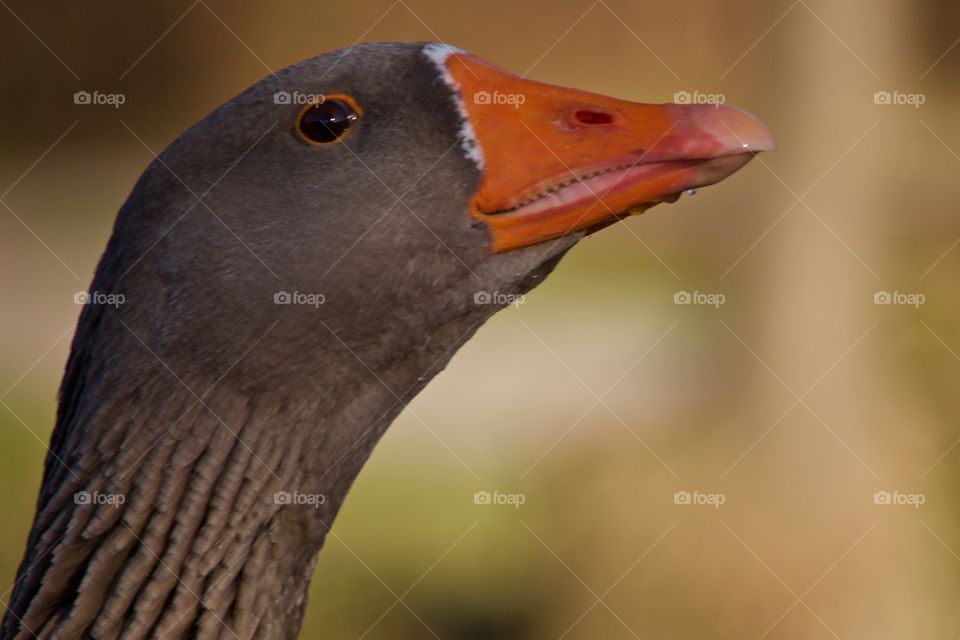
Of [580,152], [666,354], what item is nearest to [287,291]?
[580,152]

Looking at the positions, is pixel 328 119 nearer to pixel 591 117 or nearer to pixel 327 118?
pixel 327 118

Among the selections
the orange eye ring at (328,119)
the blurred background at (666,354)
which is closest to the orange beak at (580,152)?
the orange eye ring at (328,119)

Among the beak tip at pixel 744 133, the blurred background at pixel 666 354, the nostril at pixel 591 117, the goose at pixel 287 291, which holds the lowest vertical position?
the goose at pixel 287 291

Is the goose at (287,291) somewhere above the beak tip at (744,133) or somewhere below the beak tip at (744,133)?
below

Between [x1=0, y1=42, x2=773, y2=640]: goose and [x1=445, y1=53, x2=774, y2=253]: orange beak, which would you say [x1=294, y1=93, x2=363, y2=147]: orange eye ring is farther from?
[x1=445, y1=53, x2=774, y2=253]: orange beak

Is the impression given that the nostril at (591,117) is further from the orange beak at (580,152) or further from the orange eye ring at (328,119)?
the orange eye ring at (328,119)

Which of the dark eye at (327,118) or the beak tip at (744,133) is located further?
the dark eye at (327,118)

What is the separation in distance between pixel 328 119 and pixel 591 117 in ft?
1.95

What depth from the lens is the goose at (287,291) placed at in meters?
2.41

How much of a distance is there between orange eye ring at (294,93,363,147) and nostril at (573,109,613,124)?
495mm

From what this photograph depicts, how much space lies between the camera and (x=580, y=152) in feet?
8.04

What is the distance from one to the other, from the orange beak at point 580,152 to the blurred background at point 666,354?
3.26 m

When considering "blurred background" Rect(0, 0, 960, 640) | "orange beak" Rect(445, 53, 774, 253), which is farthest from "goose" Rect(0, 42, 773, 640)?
"blurred background" Rect(0, 0, 960, 640)

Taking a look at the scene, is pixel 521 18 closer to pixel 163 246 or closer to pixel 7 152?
pixel 7 152
